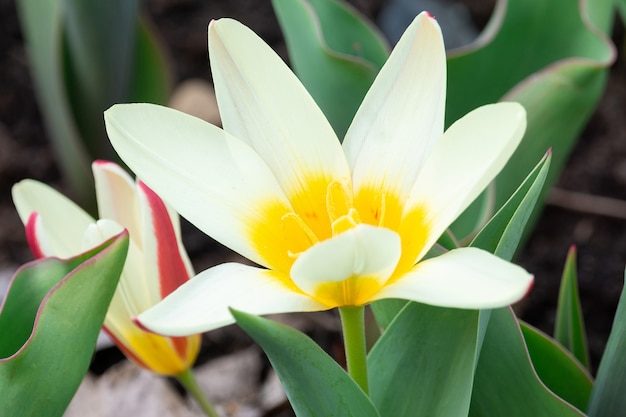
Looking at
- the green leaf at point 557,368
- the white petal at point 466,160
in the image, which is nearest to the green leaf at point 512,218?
the white petal at point 466,160

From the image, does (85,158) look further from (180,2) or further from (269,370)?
(180,2)

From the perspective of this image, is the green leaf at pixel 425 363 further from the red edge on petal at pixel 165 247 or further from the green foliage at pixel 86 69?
the green foliage at pixel 86 69

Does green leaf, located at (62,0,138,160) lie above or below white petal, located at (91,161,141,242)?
below

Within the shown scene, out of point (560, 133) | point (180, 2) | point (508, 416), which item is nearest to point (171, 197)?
point (508, 416)

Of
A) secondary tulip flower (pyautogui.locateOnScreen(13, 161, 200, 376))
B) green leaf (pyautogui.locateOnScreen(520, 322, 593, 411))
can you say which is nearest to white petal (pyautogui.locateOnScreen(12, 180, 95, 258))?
secondary tulip flower (pyautogui.locateOnScreen(13, 161, 200, 376))

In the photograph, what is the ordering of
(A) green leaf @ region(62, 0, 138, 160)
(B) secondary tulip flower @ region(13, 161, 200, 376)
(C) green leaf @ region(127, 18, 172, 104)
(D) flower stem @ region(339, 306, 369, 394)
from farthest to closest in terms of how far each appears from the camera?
1. (C) green leaf @ region(127, 18, 172, 104)
2. (A) green leaf @ region(62, 0, 138, 160)
3. (B) secondary tulip flower @ region(13, 161, 200, 376)
4. (D) flower stem @ region(339, 306, 369, 394)

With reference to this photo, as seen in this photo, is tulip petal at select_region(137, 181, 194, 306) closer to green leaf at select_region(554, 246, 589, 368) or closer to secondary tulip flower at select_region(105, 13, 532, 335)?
secondary tulip flower at select_region(105, 13, 532, 335)
